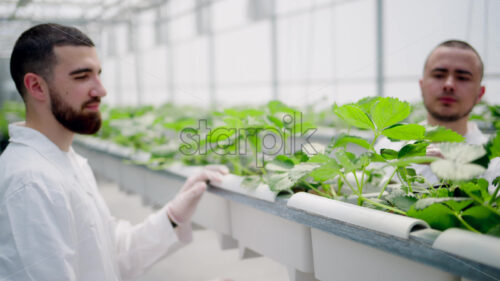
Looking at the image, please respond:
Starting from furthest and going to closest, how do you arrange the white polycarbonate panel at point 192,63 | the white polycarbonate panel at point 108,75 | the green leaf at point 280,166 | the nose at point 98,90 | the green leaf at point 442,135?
1. the white polycarbonate panel at point 192,63
2. the white polycarbonate panel at point 108,75
3. the nose at point 98,90
4. the green leaf at point 280,166
5. the green leaf at point 442,135

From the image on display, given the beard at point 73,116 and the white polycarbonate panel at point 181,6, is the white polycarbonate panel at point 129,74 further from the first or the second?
the white polycarbonate panel at point 181,6

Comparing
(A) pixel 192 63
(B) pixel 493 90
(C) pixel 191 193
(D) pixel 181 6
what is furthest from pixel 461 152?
(A) pixel 192 63

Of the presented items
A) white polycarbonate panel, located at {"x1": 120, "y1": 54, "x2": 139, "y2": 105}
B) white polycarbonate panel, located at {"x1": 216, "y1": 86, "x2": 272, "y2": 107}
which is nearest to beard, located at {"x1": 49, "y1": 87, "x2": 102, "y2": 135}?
white polycarbonate panel, located at {"x1": 120, "y1": 54, "x2": 139, "y2": 105}

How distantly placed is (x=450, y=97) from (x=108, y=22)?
104 centimetres

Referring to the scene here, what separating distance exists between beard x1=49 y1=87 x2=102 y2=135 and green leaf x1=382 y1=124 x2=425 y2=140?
0.63m

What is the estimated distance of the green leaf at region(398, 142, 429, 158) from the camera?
1.73ft

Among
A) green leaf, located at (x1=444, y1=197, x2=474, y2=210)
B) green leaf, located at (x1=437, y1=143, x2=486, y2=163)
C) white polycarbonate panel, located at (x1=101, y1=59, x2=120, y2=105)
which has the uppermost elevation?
white polycarbonate panel, located at (x1=101, y1=59, x2=120, y2=105)

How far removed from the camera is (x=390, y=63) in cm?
371

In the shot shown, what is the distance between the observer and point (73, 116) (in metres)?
0.83

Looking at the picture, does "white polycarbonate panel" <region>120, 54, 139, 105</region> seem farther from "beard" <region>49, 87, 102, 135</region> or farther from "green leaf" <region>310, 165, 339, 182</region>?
"green leaf" <region>310, 165, 339, 182</region>

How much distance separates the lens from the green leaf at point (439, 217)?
0.44 m

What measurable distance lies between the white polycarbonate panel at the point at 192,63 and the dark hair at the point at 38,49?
5663 millimetres

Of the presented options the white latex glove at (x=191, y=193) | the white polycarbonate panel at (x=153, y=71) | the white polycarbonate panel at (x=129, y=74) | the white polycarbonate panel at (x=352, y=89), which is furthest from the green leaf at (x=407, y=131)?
the white polycarbonate panel at (x=352, y=89)

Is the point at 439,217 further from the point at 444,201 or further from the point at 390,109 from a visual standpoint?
the point at 390,109
